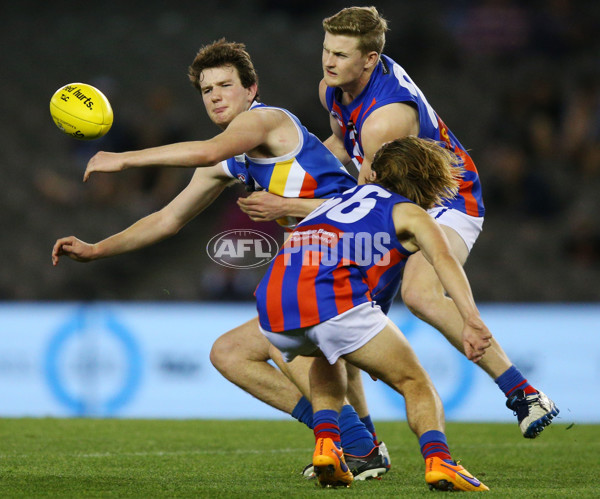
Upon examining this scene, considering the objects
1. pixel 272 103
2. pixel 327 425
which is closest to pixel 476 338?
pixel 327 425

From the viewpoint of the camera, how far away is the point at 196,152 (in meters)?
3.93

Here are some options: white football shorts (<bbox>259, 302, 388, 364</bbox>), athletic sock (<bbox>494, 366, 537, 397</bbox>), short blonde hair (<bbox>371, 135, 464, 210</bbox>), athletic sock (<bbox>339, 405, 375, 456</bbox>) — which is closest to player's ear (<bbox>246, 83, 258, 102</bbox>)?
short blonde hair (<bbox>371, 135, 464, 210</bbox>)

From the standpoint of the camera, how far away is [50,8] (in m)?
14.7

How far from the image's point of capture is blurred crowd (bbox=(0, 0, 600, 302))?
36.6 ft

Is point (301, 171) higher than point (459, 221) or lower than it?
higher

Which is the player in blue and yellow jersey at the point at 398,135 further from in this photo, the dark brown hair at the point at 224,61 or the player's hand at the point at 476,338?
the player's hand at the point at 476,338

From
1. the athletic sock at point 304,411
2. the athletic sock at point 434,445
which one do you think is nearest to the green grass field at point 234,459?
the athletic sock at point 434,445

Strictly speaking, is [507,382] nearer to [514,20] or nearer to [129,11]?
[514,20]

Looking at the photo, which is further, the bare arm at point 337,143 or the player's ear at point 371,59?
the bare arm at point 337,143

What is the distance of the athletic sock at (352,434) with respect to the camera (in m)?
4.59

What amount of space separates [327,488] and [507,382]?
45.5 inches

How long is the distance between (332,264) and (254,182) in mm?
1182

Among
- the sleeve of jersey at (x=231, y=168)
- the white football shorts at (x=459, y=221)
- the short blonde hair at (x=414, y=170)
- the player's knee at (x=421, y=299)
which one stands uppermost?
the sleeve of jersey at (x=231, y=168)

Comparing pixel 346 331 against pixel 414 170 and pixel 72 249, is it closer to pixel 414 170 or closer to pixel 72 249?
pixel 414 170
